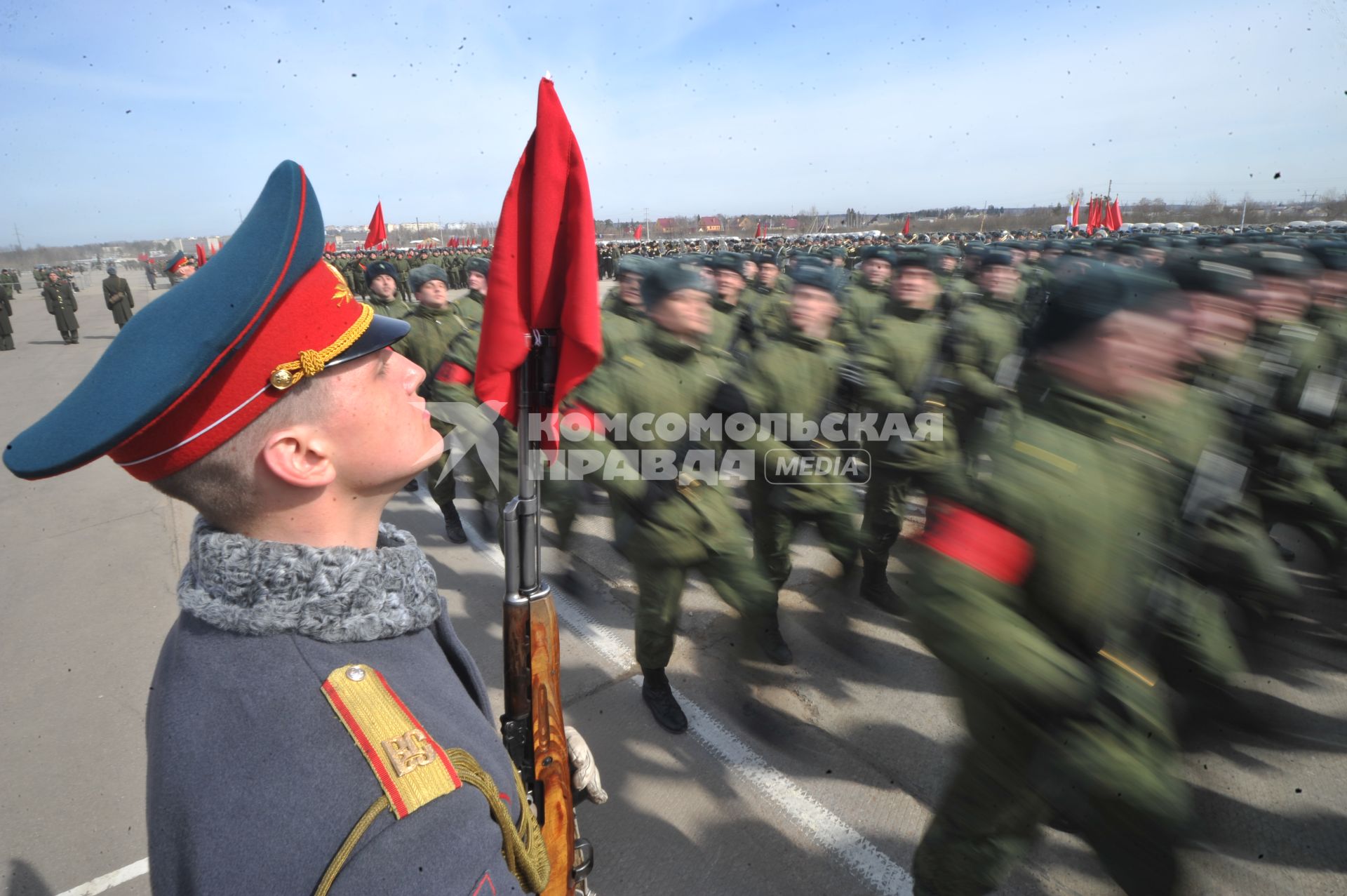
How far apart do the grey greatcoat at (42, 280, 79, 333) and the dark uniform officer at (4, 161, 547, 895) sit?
70.3 ft

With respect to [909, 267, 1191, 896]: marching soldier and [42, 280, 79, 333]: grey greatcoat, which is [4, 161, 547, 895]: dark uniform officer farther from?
[42, 280, 79, 333]: grey greatcoat

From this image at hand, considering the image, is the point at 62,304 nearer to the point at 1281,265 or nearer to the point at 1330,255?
the point at 1281,265

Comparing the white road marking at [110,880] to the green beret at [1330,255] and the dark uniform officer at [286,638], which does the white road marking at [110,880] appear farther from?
the green beret at [1330,255]

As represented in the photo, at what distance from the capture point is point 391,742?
834mm

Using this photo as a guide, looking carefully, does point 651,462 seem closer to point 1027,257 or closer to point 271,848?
point 271,848

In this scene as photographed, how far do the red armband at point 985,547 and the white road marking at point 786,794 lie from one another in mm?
1529

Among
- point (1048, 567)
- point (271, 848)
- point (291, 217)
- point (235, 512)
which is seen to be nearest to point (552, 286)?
point (291, 217)

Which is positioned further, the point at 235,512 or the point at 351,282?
the point at 351,282

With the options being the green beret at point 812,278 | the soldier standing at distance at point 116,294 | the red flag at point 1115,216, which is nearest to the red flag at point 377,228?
the soldier standing at distance at point 116,294

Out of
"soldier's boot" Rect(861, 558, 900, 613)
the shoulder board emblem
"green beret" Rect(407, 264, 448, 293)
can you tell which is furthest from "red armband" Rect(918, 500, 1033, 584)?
"green beret" Rect(407, 264, 448, 293)

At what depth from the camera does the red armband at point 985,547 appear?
67.2 inches

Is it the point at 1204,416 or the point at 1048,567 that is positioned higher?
the point at 1204,416

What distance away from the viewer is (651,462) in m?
3.42

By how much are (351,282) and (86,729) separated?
2413 cm
